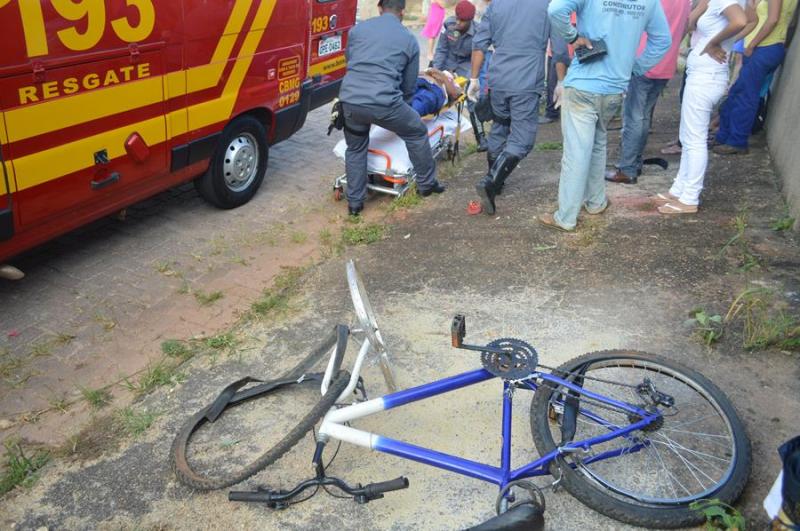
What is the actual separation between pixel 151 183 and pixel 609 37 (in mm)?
3381

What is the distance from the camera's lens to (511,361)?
252cm

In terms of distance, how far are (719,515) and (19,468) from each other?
2.94m

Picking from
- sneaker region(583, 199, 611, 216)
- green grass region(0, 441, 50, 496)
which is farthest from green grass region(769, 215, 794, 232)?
green grass region(0, 441, 50, 496)

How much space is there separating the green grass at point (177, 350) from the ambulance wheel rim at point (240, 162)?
2112mm

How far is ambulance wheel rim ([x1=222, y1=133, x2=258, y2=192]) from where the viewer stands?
18.7 feet

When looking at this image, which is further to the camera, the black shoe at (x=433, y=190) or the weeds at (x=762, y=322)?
the black shoe at (x=433, y=190)

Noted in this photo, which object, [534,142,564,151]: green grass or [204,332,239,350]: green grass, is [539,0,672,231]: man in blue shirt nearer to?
[534,142,564,151]: green grass

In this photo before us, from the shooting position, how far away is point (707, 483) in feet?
8.98

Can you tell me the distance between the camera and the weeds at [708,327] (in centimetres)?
355

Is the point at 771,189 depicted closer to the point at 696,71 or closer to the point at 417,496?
the point at 696,71

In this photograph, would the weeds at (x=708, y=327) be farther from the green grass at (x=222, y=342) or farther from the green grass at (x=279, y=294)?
the green grass at (x=222, y=342)

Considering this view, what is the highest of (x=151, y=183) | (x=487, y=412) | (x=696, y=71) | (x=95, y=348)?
(x=696, y=71)

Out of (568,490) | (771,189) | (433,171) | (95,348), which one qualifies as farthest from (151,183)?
(771,189)

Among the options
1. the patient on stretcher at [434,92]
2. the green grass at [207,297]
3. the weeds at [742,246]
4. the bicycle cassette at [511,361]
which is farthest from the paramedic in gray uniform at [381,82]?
the bicycle cassette at [511,361]
